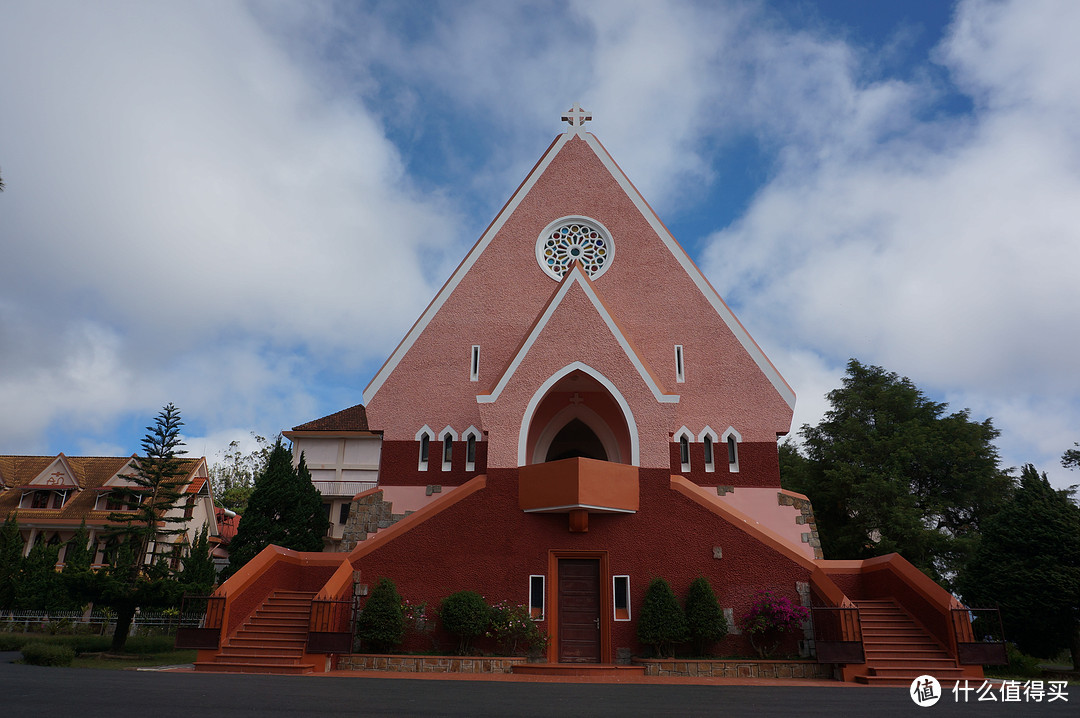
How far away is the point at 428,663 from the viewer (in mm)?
12328

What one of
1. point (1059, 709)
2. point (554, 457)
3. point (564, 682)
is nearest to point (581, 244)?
point (554, 457)

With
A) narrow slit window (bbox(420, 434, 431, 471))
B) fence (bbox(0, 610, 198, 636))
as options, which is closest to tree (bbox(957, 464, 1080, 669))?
narrow slit window (bbox(420, 434, 431, 471))

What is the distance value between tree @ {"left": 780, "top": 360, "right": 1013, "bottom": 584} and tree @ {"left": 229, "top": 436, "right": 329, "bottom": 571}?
18.3 m

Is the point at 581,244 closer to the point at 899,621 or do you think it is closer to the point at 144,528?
the point at 899,621

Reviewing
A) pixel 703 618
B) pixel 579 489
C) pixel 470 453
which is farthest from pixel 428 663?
pixel 470 453

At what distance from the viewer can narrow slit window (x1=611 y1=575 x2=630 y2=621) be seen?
42.7ft

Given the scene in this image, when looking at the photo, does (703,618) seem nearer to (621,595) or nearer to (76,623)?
(621,595)

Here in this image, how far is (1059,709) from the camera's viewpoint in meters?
7.94

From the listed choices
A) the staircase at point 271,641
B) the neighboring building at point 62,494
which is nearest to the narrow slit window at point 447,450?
the staircase at point 271,641

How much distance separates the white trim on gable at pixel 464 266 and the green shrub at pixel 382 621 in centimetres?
595

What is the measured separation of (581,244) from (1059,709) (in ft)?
45.9

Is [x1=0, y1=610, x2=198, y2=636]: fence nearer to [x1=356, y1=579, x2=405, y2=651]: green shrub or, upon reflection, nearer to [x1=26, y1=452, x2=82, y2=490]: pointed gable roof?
[x1=26, y1=452, x2=82, y2=490]: pointed gable roof

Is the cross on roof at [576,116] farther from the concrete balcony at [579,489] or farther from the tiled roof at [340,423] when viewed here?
the tiled roof at [340,423]

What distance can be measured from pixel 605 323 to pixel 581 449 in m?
4.80
